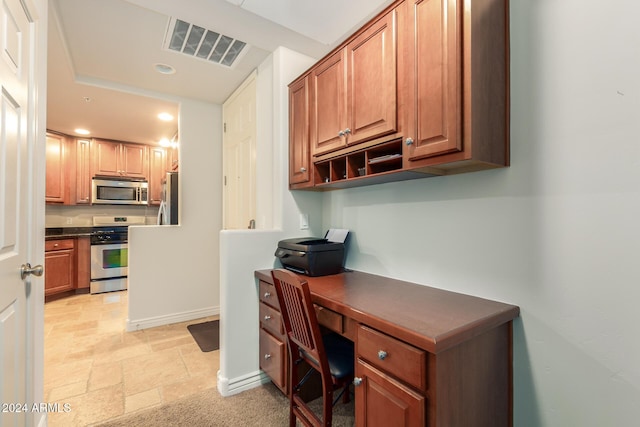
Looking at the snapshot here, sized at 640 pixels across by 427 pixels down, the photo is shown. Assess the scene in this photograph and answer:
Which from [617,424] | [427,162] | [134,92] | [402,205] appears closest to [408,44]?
[427,162]

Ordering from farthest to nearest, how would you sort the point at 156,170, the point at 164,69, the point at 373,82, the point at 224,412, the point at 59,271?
the point at 156,170, the point at 59,271, the point at 164,69, the point at 224,412, the point at 373,82

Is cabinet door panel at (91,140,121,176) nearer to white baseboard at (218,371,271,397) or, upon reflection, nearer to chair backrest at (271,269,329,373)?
white baseboard at (218,371,271,397)

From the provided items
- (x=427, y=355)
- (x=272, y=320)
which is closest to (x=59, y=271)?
(x=272, y=320)

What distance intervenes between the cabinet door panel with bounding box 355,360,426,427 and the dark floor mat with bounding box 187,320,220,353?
1877mm

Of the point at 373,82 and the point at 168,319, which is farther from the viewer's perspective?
the point at 168,319

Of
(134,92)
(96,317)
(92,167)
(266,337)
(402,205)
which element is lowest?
(96,317)

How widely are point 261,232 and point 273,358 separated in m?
0.83

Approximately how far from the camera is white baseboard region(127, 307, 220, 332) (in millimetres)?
3037

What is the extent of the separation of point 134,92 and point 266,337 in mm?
2813

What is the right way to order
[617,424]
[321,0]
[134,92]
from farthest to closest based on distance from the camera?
[134,92]
[321,0]
[617,424]

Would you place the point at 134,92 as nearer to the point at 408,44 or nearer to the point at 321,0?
the point at 321,0

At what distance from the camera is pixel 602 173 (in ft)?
3.49

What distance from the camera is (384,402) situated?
3.59 feet

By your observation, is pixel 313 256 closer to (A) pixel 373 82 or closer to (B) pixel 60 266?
(A) pixel 373 82
